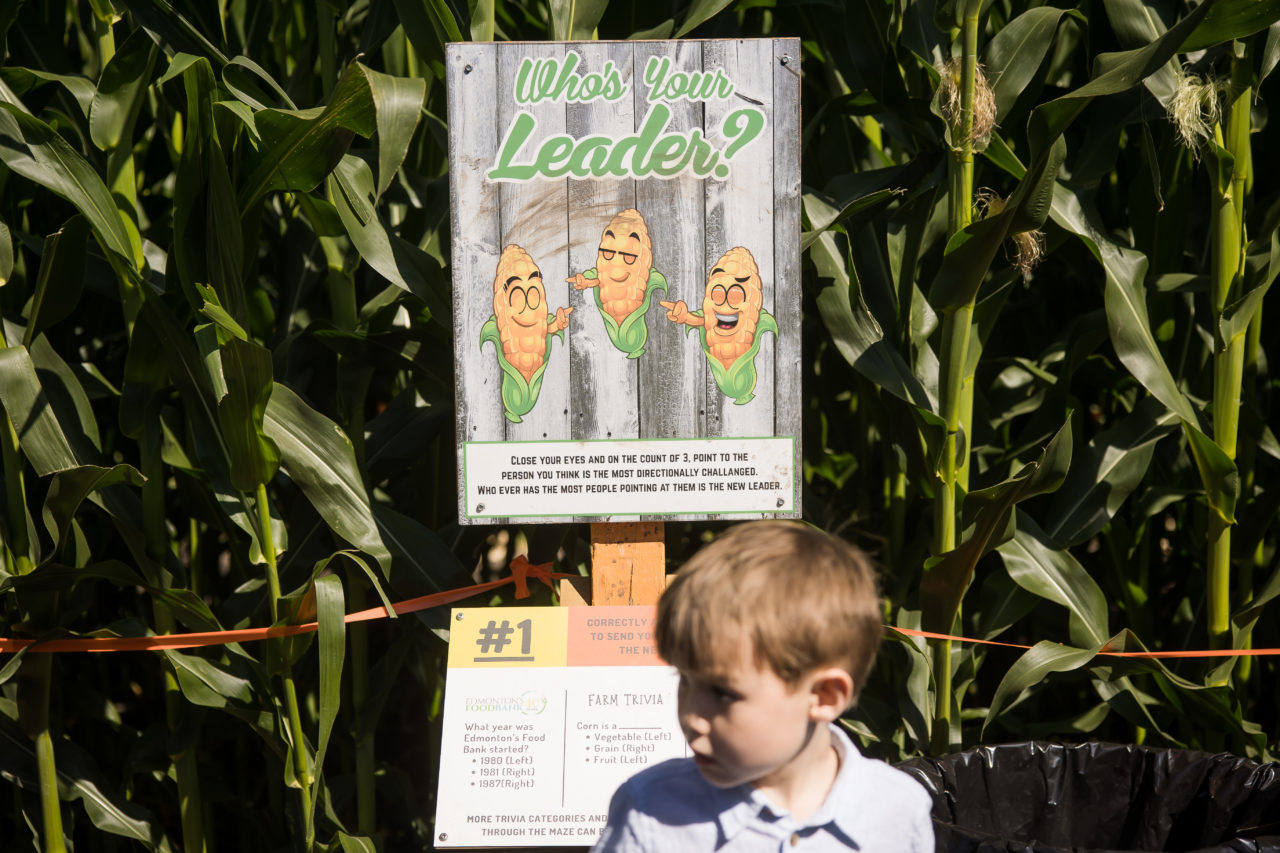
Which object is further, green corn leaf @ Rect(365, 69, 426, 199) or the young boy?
green corn leaf @ Rect(365, 69, 426, 199)

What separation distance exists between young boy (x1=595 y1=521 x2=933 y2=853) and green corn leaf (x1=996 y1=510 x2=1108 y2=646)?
0.94 meters

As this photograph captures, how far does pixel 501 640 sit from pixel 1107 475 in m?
1.18

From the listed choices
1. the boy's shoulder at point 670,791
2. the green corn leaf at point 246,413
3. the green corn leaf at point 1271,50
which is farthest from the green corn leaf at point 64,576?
the green corn leaf at point 1271,50

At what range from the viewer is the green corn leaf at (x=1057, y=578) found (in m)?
2.10

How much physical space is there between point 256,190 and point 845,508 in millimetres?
1465

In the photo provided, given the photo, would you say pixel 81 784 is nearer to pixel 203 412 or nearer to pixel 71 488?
pixel 71 488

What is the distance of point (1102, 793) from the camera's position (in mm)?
1915

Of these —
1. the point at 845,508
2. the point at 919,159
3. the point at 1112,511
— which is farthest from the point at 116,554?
the point at 1112,511

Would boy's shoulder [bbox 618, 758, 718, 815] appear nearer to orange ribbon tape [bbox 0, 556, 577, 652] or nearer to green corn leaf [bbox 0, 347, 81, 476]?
orange ribbon tape [bbox 0, 556, 577, 652]

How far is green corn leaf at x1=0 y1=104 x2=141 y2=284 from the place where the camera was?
70.3 inches

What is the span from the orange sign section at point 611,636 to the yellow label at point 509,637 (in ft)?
0.06

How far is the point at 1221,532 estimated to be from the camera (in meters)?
2.13

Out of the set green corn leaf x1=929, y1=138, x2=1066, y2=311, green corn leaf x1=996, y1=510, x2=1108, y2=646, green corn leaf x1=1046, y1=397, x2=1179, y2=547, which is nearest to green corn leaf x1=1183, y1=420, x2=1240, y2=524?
green corn leaf x1=1046, y1=397, x2=1179, y2=547

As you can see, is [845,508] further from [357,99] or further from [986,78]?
[357,99]
